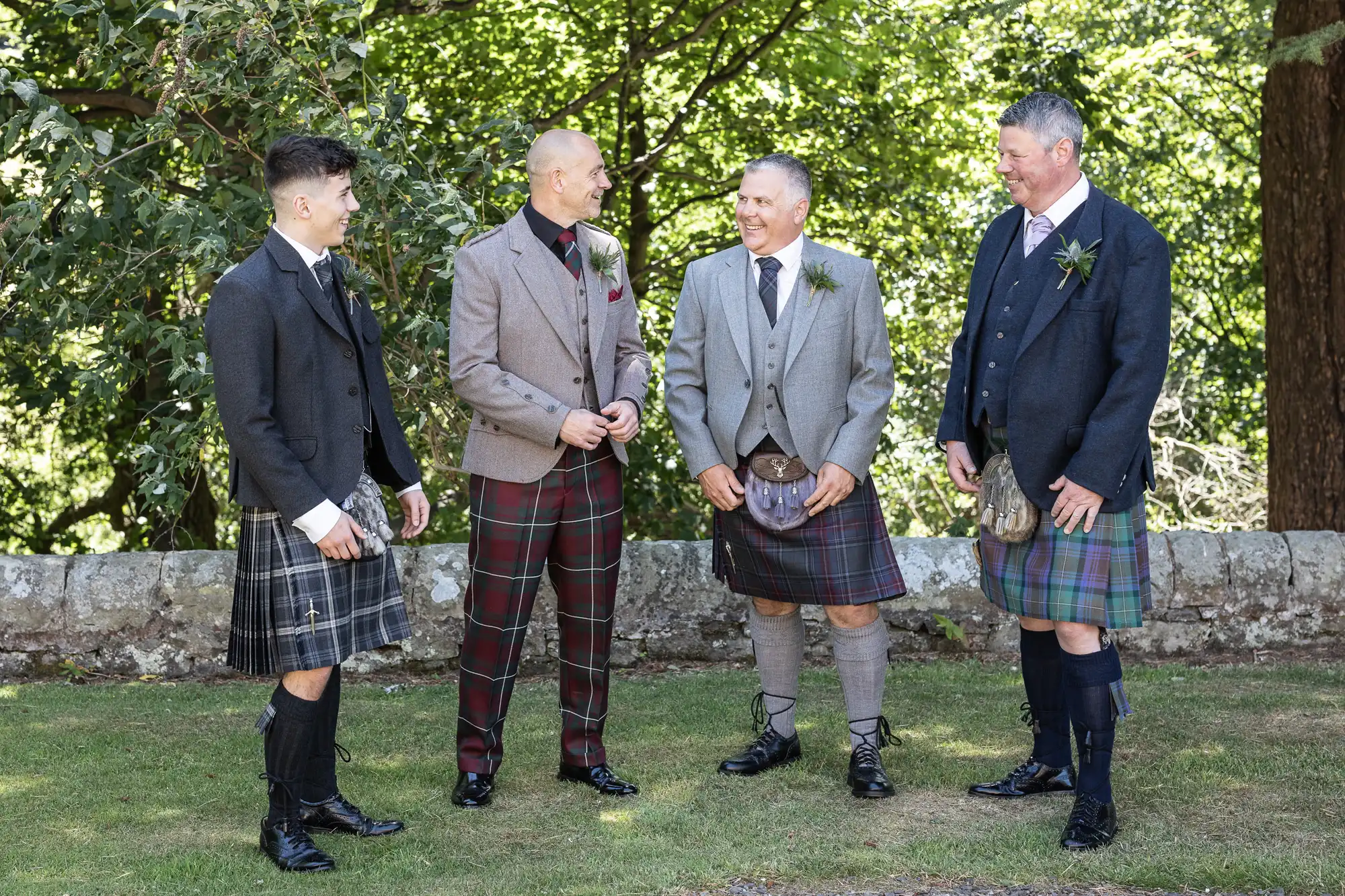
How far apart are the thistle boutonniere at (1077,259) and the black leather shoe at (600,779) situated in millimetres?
1787

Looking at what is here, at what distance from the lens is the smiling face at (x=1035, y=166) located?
3305mm

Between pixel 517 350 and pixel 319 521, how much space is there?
857 mm

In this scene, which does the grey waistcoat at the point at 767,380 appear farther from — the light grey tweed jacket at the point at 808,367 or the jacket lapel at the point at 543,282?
the jacket lapel at the point at 543,282

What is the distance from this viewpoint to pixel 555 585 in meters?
3.78

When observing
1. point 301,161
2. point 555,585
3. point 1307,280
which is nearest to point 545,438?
point 555,585

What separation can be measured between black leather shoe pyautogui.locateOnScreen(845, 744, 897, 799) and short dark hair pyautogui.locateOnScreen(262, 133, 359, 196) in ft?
6.91

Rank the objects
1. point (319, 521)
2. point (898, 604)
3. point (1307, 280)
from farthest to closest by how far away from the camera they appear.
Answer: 1. point (1307, 280)
2. point (898, 604)
3. point (319, 521)

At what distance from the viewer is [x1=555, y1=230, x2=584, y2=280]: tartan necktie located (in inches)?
145

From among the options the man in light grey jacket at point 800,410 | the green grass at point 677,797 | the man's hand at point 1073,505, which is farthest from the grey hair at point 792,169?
the green grass at point 677,797

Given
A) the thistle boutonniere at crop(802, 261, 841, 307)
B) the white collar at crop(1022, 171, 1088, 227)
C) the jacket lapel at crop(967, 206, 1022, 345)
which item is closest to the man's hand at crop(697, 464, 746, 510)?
the thistle boutonniere at crop(802, 261, 841, 307)

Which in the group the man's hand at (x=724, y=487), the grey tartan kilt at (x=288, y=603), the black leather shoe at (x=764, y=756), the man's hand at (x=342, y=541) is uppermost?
the man's hand at (x=724, y=487)

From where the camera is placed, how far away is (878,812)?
3438mm

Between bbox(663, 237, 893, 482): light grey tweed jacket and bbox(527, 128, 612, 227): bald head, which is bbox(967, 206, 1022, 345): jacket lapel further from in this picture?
bbox(527, 128, 612, 227): bald head

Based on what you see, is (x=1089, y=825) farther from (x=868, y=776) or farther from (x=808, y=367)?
(x=808, y=367)
